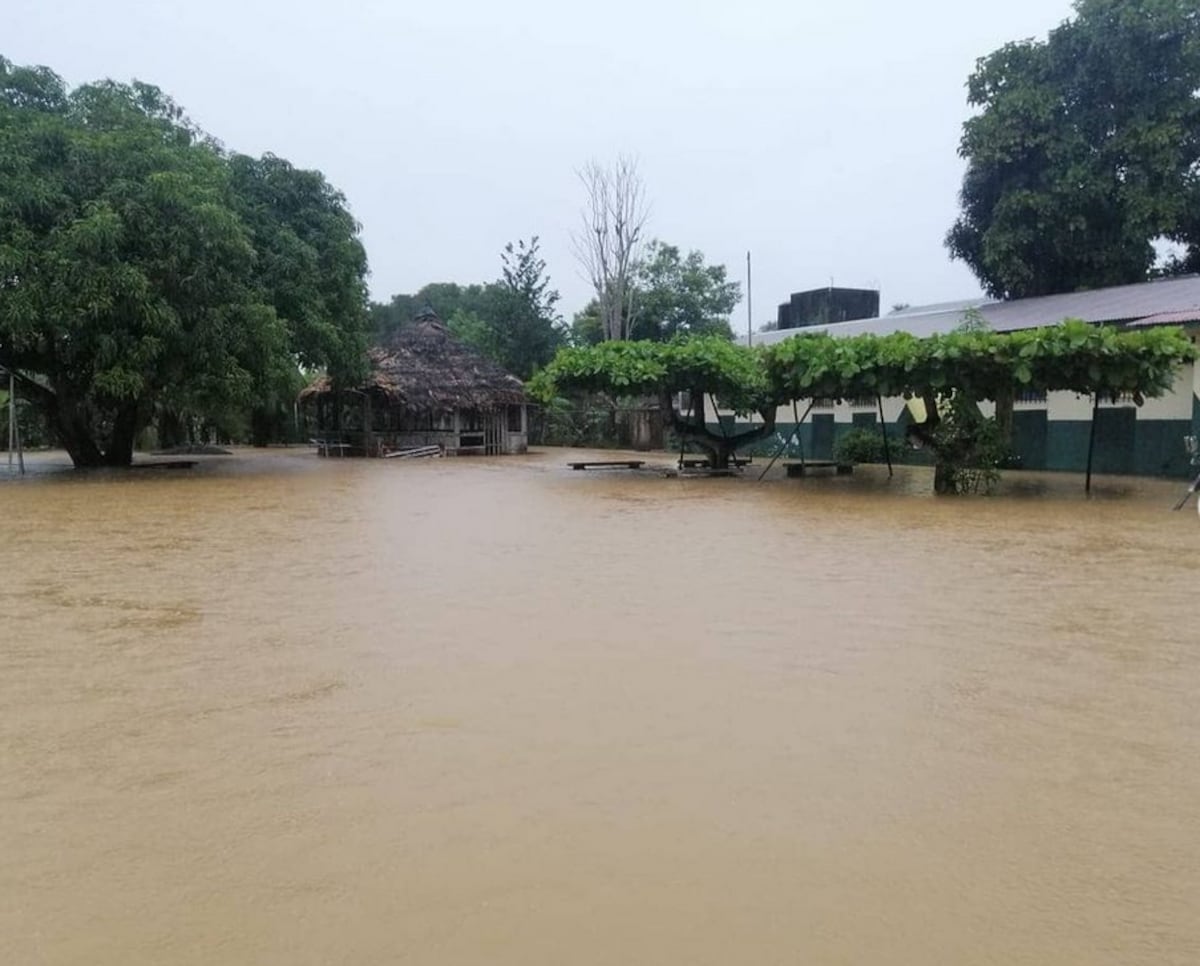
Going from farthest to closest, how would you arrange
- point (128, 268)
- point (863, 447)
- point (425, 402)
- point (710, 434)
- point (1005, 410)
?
point (425, 402) → point (863, 447) → point (710, 434) → point (1005, 410) → point (128, 268)

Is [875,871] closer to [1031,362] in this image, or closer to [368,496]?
[1031,362]

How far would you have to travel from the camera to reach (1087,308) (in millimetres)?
20781

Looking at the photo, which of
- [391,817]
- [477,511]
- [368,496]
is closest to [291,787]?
[391,817]

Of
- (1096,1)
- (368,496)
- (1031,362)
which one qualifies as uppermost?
(1096,1)

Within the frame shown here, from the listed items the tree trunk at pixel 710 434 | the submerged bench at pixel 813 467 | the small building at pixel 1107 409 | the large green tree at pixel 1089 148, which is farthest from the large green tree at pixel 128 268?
the large green tree at pixel 1089 148

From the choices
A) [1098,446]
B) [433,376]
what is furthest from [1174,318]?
[433,376]

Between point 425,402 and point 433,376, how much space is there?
1385 millimetres

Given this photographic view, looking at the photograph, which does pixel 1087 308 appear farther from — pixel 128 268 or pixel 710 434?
pixel 128 268

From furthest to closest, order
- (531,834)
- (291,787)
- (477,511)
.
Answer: (477,511) < (291,787) < (531,834)

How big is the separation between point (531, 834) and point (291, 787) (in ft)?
3.37

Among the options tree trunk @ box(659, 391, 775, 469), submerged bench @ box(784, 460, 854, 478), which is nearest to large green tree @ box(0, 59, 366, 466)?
tree trunk @ box(659, 391, 775, 469)

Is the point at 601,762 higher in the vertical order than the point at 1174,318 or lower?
lower

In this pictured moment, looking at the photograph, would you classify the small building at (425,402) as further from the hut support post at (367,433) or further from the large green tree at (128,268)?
the large green tree at (128,268)

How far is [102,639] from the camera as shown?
20.7 ft
